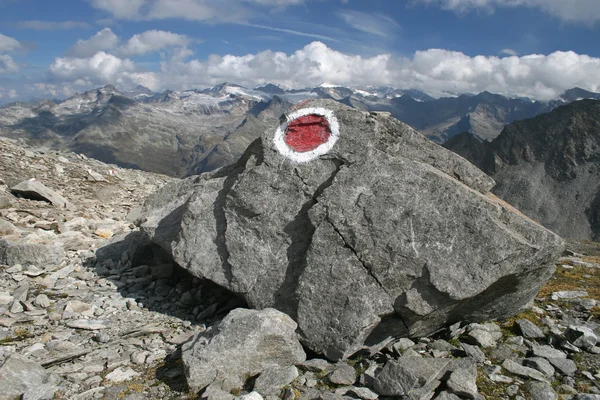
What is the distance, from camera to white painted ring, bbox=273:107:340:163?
36.7ft

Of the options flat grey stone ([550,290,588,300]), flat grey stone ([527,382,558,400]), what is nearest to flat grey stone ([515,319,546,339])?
flat grey stone ([527,382,558,400])

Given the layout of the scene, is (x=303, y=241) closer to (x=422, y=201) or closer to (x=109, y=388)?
(x=422, y=201)

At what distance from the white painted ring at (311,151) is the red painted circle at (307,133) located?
9 centimetres

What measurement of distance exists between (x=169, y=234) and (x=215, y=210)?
2339mm

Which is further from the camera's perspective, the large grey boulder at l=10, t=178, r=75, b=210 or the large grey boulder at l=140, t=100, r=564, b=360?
the large grey boulder at l=10, t=178, r=75, b=210

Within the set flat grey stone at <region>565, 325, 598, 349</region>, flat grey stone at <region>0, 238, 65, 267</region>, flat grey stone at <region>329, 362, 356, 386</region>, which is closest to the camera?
flat grey stone at <region>329, 362, 356, 386</region>

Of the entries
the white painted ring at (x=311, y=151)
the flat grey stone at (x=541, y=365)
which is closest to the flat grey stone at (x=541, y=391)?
the flat grey stone at (x=541, y=365)

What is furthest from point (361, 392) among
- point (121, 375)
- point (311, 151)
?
point (311, 151)

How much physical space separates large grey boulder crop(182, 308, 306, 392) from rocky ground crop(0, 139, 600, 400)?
0.35 metres

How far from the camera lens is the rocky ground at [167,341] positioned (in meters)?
7.86

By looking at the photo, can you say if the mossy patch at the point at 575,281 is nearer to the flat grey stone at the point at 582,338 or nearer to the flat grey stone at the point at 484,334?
the flat grey stone at the point at 582,338

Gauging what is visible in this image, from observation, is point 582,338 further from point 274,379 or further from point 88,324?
point 88,324

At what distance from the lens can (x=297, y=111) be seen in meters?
12.0

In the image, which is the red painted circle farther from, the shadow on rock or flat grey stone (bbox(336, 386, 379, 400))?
flat grey stone (bbox(336, 386, 379, 400))
